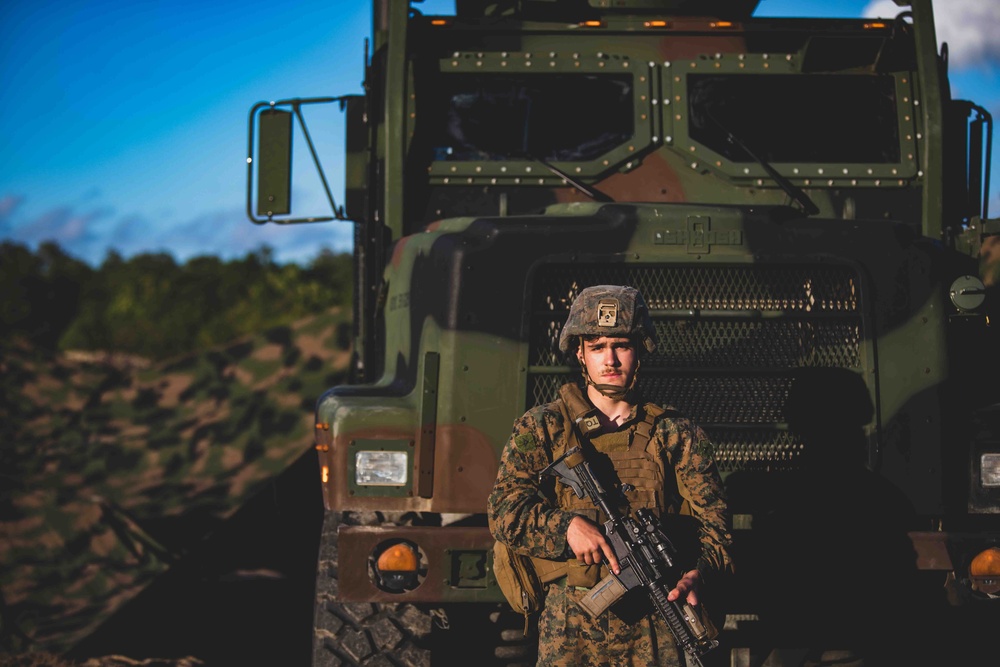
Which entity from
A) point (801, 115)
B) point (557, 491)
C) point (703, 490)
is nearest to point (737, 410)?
→ point (703, 490)

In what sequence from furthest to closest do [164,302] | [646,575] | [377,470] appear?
[164,302] < [377,470] < [646,575]

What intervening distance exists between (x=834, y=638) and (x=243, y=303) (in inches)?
1119

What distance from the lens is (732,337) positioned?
429cm

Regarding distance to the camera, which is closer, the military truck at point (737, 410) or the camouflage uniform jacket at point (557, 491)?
the camouflage uniform jacket at point (557, 491)

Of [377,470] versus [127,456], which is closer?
[377,470]

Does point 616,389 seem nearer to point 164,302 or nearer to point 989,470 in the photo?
point 989,470

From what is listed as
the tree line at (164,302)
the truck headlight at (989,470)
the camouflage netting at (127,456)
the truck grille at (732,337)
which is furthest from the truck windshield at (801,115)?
the tree line at (164,302)

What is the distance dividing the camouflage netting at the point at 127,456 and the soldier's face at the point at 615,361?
13.7 ft

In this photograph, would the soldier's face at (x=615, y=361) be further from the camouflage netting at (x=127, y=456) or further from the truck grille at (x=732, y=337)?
the camouflage netting at (x=127, y=456)

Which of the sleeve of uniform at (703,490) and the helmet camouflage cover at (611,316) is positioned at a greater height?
the helmet camouflage cover at (611,316)

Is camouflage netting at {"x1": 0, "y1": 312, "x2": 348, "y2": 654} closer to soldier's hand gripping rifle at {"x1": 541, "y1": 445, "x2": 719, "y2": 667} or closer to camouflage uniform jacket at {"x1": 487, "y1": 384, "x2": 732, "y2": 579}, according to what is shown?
camouflage uniform jacket at {"x1": 487, "y1": 384, "x2": 732, "y2": 579}

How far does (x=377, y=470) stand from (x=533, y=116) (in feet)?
6.09

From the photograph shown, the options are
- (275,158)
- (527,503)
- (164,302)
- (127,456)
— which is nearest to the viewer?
(527,503)

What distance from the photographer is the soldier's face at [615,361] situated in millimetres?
3408
